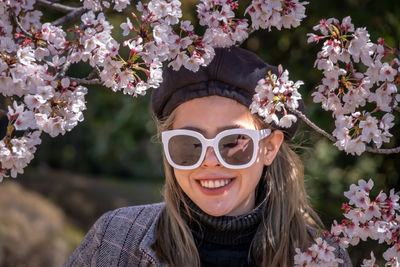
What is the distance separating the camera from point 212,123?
223 cm

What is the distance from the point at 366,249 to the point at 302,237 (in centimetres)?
90

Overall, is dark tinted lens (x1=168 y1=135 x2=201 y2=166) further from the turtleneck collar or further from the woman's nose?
the turtleneck collar

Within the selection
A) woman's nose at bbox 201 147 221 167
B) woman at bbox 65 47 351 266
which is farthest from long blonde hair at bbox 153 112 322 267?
woman's nose at bbox 201 147 221 167

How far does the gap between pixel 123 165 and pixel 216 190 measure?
268 inches

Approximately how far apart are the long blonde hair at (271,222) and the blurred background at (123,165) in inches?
6.0

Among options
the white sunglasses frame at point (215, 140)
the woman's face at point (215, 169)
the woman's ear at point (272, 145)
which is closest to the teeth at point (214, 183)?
the woman's face at point (215, 169)

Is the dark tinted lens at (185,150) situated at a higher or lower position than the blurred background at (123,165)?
higher

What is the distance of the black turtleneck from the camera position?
7.87ft

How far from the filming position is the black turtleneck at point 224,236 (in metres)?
2.40

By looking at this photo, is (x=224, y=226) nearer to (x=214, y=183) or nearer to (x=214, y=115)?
(x=214, y=183)

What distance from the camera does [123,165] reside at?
8.99 metres

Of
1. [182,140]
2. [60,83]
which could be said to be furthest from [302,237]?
[60,83]

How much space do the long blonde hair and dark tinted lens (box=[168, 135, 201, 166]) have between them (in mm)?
165

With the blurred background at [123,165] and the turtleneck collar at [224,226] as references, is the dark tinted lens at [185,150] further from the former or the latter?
the blurred background at [123,165]
